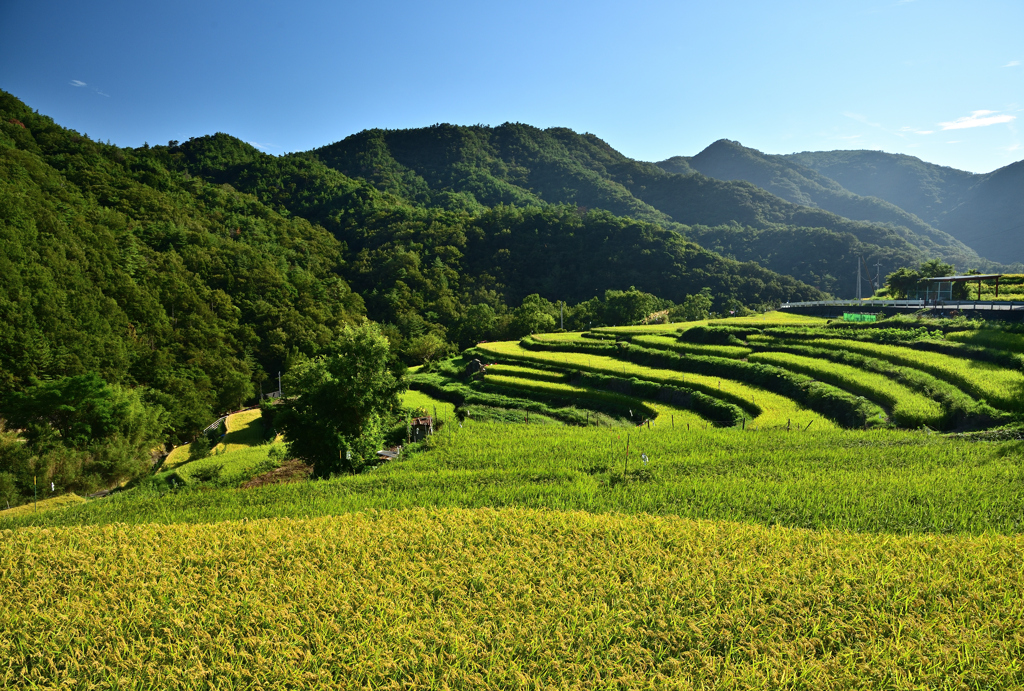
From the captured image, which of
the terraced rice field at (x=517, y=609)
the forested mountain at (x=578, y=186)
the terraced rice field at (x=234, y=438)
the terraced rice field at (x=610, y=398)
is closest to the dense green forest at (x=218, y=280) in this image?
the terraced rice field at (x=234, y=438)

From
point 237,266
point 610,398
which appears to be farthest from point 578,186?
point 610,398

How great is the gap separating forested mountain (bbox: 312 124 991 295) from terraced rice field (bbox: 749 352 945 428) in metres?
85.5

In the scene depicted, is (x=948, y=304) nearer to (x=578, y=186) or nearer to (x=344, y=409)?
(x=344, y=409)

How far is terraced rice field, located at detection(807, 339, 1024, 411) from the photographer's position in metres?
17.1

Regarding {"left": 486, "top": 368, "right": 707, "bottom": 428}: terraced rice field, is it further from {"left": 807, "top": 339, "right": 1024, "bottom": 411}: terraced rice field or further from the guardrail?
the guardrail

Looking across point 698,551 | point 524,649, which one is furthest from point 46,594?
point 698,551

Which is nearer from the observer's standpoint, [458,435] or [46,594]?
[46,594]

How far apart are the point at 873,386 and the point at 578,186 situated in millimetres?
163382

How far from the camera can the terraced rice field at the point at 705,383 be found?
68.5 feet

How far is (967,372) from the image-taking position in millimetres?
19891

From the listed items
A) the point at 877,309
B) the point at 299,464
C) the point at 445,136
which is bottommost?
the point at 299,464

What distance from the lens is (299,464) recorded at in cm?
2234

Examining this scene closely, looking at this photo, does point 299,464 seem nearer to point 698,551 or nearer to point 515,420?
point 515,420

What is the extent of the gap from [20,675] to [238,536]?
3.23 metres
